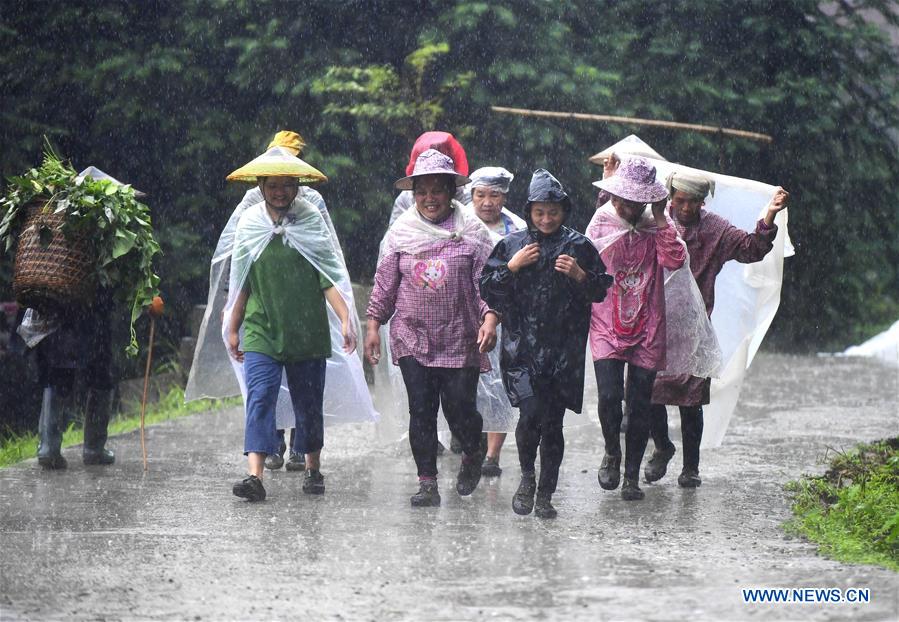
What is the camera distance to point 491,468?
898 cm

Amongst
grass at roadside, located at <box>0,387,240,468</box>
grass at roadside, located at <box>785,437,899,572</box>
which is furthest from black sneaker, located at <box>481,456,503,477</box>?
grass at roadside, located at <box>0,387,240,468</box>

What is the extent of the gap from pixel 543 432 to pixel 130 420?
19.6 ft

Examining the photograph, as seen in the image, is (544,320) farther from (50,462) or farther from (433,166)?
(50,462)

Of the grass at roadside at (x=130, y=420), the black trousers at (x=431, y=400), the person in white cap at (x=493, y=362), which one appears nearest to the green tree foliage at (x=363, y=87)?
the grass at roadside at (x=130, y=420)

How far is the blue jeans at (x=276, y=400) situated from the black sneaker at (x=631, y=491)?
67.5 inches

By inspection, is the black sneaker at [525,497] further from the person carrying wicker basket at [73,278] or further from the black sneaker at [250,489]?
the person carrying wicker basket at [73,278]

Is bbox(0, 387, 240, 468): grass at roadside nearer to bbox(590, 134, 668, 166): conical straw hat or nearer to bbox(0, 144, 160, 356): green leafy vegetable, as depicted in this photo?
bbox(0, 144, 160, 356): green leafy vegetable

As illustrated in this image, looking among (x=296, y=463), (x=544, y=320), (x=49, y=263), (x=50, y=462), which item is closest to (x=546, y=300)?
(x=544, y=320)

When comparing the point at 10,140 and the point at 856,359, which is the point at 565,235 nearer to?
the point at 10,140

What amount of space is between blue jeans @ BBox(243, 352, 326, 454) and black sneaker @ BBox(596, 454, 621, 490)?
159 cm

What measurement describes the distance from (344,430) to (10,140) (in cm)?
590

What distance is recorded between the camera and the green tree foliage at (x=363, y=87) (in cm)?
1570

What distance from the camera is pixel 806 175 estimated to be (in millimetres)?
18281

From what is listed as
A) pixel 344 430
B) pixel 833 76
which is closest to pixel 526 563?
pixel 344 430
